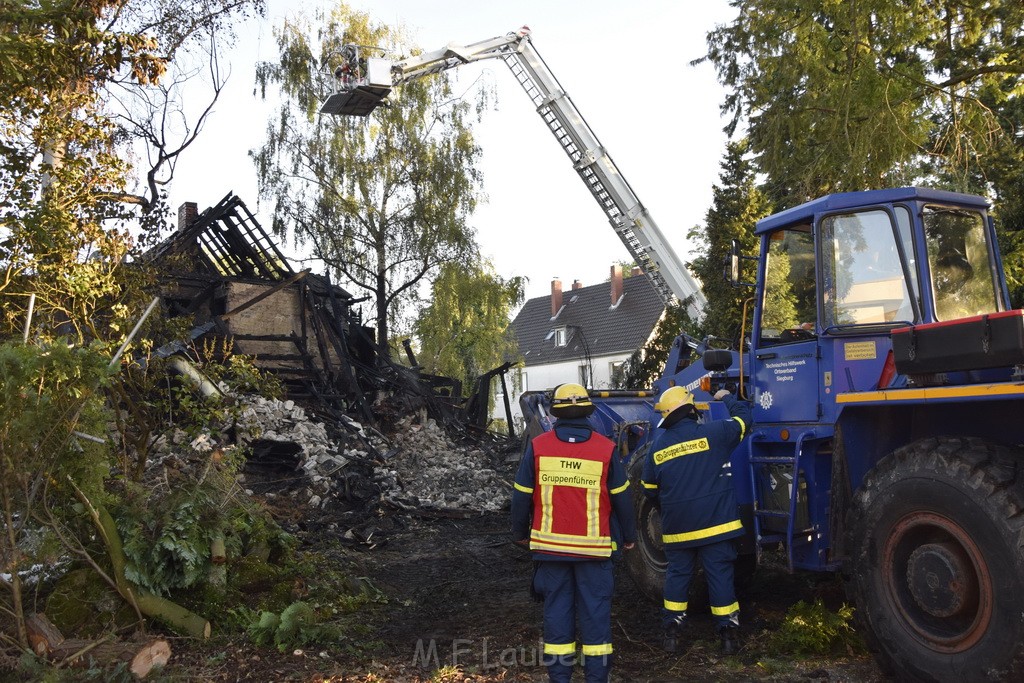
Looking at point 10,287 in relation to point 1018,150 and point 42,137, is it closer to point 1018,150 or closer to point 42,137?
point 42,137

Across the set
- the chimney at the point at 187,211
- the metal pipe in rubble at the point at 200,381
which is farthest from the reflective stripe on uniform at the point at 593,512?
the chimney at the point at 187,211

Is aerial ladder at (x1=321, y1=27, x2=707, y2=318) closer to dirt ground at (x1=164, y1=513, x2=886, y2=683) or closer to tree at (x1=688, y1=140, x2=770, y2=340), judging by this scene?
tree at (x1=688, y1=140, x2=770, y2=340)

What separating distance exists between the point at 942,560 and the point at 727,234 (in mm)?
12018

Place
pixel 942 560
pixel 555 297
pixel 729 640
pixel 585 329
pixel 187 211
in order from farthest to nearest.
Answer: pixel 555 297
pixel 585 329
pixel 187 211
pixel 729 640
pixel 942 560

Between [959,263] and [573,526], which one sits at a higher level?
[959,263]

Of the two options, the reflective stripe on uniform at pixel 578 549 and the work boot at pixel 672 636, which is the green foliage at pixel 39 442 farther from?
the work boot at pixel 672 636

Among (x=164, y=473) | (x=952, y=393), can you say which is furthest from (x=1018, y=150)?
(x=164, y=473)

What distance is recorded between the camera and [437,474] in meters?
15.7

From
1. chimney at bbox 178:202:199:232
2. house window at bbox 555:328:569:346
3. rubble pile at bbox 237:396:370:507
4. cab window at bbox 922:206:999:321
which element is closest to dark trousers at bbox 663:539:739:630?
cab window at bbox 922:206:999:321

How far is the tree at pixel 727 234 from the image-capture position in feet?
51.6

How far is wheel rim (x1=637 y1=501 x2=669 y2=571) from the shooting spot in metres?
7.39

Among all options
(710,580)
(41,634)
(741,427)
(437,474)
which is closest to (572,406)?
(741,427)

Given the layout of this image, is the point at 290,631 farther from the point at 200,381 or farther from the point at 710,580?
the point at 200,381

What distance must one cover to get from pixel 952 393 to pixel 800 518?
4.87 ft
